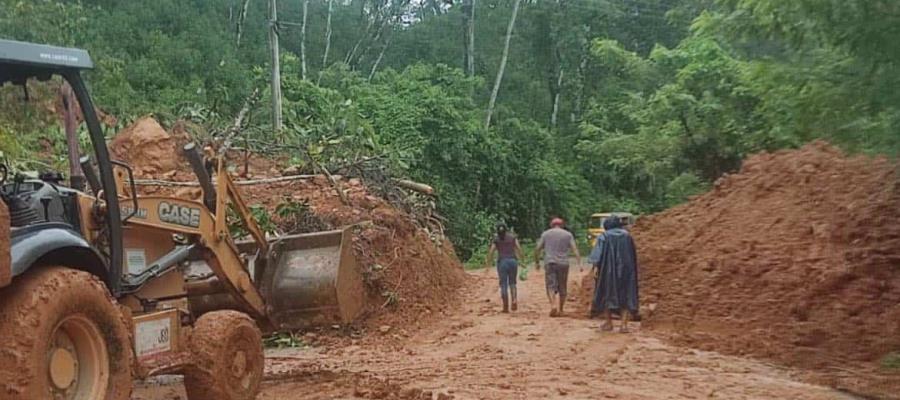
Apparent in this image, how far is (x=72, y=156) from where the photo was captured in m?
7.66

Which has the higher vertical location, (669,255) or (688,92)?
(688,92)

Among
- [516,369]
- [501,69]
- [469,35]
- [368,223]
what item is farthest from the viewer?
[469,35]

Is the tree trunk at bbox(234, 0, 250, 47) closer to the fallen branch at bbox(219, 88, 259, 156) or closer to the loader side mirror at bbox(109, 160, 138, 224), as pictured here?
the fallen branch at bbox(219, 88, 259, 156)

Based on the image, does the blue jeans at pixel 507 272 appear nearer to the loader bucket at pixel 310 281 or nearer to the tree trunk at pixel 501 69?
the loader bucket at pixel 310 281

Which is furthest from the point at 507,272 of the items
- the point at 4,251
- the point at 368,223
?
the point at 4,251

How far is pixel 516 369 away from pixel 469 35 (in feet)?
138

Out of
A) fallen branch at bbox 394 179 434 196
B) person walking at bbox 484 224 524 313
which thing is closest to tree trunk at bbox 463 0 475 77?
fallen branch at bbox 394 179 434 196

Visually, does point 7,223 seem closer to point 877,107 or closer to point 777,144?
point 877,107

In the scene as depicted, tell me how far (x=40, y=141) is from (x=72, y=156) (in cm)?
1299

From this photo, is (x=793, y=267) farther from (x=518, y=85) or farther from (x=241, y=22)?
(x=518, y=85)

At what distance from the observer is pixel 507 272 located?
61.4ft

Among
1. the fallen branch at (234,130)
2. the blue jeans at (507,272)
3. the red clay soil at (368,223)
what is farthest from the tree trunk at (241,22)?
the blue jeans at (507,272)

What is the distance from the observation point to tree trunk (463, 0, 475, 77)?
5203cm

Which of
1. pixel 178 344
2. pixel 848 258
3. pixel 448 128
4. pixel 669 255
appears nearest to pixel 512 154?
pixel 448 128
